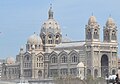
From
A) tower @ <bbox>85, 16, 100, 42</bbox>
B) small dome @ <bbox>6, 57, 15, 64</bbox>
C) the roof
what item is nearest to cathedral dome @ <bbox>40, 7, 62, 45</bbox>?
the roof

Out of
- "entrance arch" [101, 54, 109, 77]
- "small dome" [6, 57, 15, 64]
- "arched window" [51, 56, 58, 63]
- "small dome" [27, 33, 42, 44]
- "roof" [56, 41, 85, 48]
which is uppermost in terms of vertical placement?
"small dome" [27, 33, 42, 44]

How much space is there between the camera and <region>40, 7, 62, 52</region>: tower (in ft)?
415

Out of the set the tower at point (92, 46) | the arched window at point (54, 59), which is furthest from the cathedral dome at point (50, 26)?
the tower at point (92, 46)

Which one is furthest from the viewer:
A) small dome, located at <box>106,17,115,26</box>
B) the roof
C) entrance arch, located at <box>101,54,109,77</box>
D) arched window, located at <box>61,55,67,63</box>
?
the roof

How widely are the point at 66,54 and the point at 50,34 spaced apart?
10.1m

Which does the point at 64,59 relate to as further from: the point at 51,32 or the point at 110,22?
the point at 110,22

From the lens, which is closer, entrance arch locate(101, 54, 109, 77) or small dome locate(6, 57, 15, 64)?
entrance arch locate(101, 54, 109, 77)

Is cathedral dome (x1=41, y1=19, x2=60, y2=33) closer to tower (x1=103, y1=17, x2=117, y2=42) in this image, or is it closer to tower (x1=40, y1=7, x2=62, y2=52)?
tower (x1=40, y1=7, x2=62, y2=52)

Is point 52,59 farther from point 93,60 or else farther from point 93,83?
point 93,83

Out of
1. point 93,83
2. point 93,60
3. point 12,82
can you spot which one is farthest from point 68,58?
point 93,83

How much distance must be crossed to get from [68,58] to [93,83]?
29054 millimetres

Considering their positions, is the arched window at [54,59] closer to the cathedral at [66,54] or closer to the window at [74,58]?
the cathedral at [66,54]

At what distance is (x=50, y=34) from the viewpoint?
416ft

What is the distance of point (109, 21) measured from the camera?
120 metres
